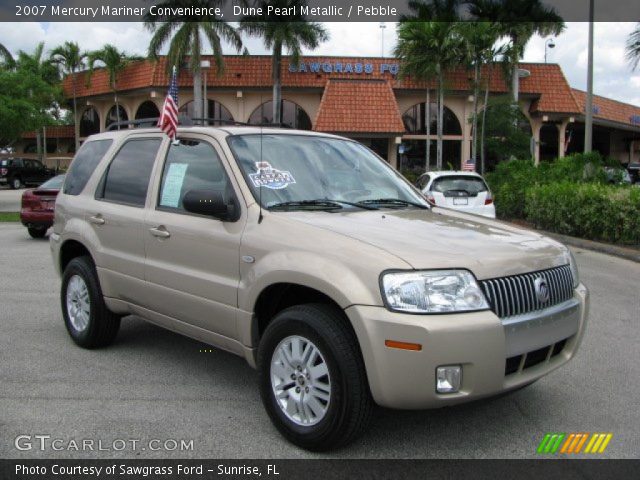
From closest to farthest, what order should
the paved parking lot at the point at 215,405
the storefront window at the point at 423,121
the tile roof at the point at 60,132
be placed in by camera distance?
the paved parking lot at the point at 215,405
the storefront window at the point at 423,121
the tile roof at the point at 60,132

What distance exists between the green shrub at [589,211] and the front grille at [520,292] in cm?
946

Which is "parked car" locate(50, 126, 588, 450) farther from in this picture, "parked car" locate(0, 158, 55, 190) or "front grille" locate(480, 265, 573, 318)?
"parked car" locate(0, 158, 55, 190)

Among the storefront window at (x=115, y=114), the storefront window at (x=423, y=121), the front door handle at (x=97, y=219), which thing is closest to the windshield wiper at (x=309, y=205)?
the front door handle at (x=97, y=219)

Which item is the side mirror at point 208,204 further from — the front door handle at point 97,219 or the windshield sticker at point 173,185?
the front door handle at point 97,219

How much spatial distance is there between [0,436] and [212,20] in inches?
1238

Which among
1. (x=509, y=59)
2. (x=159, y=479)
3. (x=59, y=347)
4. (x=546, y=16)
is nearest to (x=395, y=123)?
(x=509, y=59)

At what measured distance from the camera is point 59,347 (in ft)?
18.6

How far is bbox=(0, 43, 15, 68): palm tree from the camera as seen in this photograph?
36875 mm

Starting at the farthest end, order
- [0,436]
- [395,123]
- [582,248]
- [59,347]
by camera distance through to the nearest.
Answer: [395,123], [582,248], [59,347], [0,436]

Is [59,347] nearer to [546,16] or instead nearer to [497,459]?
[497,459]

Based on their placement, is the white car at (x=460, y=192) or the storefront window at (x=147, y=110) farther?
the storefront window at (x=147, y=110)

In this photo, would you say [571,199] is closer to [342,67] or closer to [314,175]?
[314,175]

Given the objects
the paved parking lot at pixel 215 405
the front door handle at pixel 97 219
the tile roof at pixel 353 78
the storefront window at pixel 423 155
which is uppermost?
the tile roof at pixel 353 78

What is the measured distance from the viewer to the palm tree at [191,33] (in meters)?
31.8
